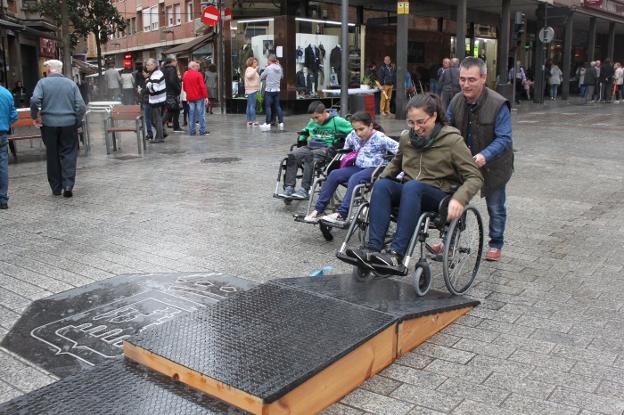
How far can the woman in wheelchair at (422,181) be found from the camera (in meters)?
4.38

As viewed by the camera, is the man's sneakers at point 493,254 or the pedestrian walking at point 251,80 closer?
the man's sneakers at point 493,254

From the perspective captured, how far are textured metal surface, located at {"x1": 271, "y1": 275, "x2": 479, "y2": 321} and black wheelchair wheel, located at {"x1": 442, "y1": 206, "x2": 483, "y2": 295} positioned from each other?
21 centimetres

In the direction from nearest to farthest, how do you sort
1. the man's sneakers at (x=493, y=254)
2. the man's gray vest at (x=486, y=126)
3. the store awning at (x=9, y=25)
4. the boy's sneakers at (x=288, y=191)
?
the man's gray vest at (x=486, y=126)
the man's sneakers at (x=493, y=254)
the boy's sneakers at (x=288, y=191)
the store awning at (x=9, y=25)

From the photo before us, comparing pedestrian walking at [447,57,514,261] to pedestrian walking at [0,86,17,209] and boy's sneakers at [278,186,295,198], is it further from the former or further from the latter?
pedestrian walking at [0,86,17,209]

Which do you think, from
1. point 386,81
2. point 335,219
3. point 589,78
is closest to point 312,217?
point 335,219

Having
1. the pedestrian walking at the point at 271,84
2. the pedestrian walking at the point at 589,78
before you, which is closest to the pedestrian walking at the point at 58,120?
the pedestrian walking at the point at 271,84

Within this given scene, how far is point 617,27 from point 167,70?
34.9 m

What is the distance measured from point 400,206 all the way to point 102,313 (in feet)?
7.23

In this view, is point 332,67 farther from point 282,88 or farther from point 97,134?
point 97,134

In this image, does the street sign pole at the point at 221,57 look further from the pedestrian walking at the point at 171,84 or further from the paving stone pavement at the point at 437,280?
the paving stone pavement at the point at 437,280

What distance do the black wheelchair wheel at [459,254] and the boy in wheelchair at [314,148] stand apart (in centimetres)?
235

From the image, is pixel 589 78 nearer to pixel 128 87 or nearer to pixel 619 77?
pixel 619 77

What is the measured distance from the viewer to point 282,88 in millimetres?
21234

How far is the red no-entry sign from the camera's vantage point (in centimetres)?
1966
